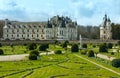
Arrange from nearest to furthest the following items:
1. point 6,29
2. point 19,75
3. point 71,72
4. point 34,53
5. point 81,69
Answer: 1. point 19,75
2. point 71,72
3. point 81,69
4. point 34,53
5. point 6,29

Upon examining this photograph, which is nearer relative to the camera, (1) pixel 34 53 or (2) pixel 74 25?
(1) pixel 34 53

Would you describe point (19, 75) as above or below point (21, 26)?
Result: below

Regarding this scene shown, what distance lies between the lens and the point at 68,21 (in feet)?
306

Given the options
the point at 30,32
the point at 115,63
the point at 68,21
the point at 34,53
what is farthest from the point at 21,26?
the point at 115,63

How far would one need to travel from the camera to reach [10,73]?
76.0ft

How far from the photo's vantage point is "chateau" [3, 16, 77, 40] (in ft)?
294

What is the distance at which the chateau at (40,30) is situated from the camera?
89.8 meters

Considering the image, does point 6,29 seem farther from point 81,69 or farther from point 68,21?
point 81,69

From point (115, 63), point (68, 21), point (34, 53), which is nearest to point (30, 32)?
point (68, 21)

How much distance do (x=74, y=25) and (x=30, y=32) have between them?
13.3 metres

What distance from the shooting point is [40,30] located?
298 feet

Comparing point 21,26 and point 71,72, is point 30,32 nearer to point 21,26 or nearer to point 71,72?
point 21,26

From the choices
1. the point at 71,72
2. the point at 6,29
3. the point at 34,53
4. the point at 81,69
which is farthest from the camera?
the point at 6,29

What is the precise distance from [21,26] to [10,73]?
68585 mm
